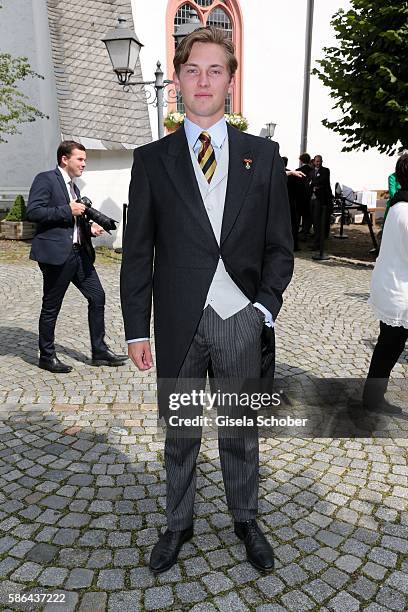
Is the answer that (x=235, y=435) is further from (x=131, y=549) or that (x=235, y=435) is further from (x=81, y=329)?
(x=81, y=329)

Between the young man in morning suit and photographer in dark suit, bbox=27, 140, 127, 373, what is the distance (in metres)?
2.38

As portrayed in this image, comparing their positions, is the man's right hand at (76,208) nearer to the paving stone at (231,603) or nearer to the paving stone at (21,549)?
the paving stone at (21,549)

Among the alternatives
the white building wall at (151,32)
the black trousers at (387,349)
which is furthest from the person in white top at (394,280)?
the white building wall at (151,32)

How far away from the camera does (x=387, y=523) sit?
9.07ft

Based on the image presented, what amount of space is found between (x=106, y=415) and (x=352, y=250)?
9117mm

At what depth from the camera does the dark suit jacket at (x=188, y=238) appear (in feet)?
7.09

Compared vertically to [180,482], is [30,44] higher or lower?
higher

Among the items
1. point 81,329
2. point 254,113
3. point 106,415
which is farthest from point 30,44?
point 106,415

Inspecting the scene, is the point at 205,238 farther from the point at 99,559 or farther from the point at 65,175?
the point at 65,175

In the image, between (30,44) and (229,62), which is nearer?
(229,62)

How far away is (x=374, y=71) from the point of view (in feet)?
30.6

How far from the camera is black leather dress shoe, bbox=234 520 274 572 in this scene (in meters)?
2.41

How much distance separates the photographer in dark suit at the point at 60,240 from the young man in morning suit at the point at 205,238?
2379mm

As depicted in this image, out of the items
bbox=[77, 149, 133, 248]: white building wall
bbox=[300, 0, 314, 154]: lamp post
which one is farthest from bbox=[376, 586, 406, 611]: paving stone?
bbox=[300, 0, 314, 154]: lamp post
